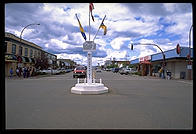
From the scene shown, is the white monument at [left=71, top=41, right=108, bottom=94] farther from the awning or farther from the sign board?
the awning

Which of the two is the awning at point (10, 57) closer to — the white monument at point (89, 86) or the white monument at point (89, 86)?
→ the white monument at point (89, 86)

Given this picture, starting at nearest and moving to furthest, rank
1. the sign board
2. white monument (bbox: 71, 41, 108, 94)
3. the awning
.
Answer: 1. white monument (bbox: 71, 41, 108, 94)
2. the sign board
3. the awning

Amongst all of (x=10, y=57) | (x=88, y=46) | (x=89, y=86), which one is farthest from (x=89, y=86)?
(x=10, y=57)

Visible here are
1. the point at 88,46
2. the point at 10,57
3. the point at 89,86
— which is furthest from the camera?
the point at 10,57

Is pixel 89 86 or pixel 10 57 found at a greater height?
pixel 10 57

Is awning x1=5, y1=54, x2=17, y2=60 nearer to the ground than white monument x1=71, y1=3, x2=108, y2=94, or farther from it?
farther from it

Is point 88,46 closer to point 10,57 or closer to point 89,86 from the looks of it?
point 89,86

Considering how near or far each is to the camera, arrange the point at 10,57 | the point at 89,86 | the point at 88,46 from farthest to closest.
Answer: the point at 10,57
the point at 88,46
the point at 89,86

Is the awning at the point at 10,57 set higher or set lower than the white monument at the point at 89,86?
higher

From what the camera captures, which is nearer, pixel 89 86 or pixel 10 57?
pixel 89 86

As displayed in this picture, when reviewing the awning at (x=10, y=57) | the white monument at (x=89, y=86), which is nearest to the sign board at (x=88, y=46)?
the white monument at (x=89, y=86)

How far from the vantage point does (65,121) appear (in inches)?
229

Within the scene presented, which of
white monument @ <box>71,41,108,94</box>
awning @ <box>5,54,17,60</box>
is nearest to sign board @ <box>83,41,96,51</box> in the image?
white monument @ <box>71,41,108,94</box>
